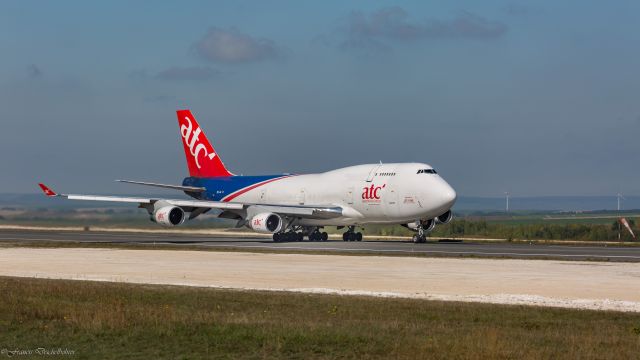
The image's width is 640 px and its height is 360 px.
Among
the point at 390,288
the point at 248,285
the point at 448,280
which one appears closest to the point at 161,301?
the point at 248,285

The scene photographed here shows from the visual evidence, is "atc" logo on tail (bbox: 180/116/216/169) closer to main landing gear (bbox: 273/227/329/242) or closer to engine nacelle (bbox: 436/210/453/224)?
main landing gear (bbox: 273/227/329/242)

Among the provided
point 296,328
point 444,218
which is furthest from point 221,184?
point 296,328

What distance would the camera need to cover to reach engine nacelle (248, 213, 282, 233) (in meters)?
62.1

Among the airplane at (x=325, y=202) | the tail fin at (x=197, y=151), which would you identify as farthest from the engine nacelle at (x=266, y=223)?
the tail fin at (x=197, y=151)

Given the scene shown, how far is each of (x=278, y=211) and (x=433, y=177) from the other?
1079 cm

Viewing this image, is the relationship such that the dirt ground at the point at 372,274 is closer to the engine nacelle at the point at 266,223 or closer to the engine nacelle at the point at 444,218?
the engine nacelle at the point at 266,223

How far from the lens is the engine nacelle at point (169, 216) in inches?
2402

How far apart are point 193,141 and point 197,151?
3.55 feet

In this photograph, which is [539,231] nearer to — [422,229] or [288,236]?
[422,229]

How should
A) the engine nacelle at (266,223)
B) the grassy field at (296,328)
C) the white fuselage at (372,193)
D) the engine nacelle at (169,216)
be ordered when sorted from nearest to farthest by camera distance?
the grassy field at (296,328), the white fuselage at (372,193), the engine nacelle at (169,216), the engine nacelle at (266,223)

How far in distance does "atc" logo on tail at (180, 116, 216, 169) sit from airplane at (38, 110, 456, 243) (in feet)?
13.9

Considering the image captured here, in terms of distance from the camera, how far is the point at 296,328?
18844mm

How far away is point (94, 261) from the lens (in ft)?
135

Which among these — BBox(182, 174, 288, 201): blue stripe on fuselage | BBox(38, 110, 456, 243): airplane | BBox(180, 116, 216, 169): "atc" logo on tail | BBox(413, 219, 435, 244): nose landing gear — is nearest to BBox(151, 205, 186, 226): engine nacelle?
BBox(38, 110, 456, 243): airplane
